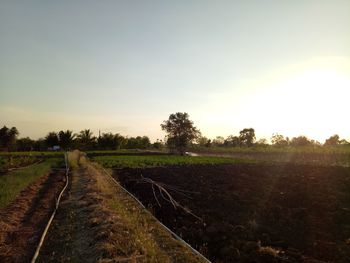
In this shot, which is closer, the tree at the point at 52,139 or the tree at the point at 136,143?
the tree at the point at 52,139

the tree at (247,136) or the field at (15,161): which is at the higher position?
the tree at (247,136)

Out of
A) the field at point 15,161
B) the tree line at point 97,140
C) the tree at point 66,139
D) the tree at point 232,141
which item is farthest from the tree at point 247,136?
the field at point 15,161

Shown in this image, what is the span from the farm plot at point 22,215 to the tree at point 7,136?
55062 millimetres

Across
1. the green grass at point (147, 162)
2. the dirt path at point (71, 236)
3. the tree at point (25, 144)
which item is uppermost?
the tree at point (25, 144)

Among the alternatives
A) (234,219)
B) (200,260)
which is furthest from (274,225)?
(200,260)

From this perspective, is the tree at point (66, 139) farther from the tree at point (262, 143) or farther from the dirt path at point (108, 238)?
the dirt path at point (108, 238)

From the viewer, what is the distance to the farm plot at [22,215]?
6664mm

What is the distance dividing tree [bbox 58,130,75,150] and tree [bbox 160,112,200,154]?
1725 cm

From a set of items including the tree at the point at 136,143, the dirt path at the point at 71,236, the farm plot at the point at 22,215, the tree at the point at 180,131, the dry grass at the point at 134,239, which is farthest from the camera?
the tree at the point at 136,143

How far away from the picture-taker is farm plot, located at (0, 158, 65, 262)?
6664mm

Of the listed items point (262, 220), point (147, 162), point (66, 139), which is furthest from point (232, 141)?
point (262, 220)

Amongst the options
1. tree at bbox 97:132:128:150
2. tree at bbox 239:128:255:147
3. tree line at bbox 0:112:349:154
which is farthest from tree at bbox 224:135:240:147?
tree at bbox 97:132:128:150

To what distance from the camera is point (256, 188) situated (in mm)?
13719

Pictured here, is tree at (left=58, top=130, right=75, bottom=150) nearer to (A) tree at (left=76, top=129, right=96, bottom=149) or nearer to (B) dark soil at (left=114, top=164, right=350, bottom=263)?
(A) tree at (left=76, top=129, right=96, bottom=149)
